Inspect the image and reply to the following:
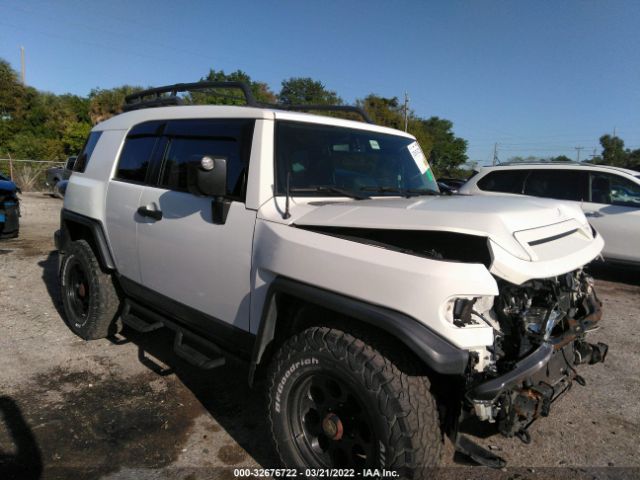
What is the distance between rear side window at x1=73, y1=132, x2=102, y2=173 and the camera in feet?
15.2

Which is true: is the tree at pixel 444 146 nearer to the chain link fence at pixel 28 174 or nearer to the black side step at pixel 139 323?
the chain link fence at pixel 28 174

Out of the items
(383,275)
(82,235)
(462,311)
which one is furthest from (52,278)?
(462,311)

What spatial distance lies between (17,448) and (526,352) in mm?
2961

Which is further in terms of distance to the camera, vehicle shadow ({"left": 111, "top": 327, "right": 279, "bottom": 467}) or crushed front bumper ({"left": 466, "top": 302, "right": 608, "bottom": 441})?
vehicle shadow ({"left": 111, "top": 327, "right": 279, "bottom": 467})

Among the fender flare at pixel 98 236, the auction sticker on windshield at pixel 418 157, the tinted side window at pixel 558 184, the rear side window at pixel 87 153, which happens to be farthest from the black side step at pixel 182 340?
the tinted side window at pixel 558 184

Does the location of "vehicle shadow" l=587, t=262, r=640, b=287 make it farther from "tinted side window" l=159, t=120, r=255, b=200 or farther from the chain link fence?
the chain link fence

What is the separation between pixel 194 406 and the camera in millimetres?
3385

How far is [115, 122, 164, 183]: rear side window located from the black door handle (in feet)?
1.03

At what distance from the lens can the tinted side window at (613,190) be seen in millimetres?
7117

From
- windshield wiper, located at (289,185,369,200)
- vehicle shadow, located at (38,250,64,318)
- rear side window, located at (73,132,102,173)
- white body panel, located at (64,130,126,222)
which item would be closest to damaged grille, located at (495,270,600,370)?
windshield wiper, located at (289,185,369,200)

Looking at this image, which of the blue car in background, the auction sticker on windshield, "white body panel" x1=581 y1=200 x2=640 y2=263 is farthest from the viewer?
the blue car in background

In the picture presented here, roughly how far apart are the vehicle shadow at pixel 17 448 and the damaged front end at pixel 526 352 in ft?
8.02

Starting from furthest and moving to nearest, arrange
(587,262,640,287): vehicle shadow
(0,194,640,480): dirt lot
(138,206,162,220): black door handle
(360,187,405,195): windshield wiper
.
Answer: (587,262,640,287): vehicle shadow < (138,206,162,220): black door handle < (360,187,405,195): windshield wiper < (0,194,640,480): dirt lot

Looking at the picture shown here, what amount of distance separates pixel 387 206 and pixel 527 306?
0.86 m
